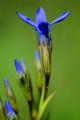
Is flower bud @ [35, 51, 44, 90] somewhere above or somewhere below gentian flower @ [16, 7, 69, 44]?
below

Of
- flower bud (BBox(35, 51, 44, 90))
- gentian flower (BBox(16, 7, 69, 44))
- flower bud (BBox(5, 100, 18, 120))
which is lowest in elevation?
flower bud (BBox(5, 100, 18, 120))

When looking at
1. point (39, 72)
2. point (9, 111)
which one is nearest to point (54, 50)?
point (39, 72)

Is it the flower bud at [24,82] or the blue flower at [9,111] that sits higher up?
the flower bud at [24,82]

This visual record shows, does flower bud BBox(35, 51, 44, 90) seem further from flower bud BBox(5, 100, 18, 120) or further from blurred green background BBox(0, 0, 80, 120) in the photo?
blurred green background BBox(0, 0, 80, 120)

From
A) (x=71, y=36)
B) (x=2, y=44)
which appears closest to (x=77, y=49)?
(x=71, y=36)

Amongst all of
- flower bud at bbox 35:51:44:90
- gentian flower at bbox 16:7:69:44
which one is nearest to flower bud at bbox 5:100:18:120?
flower bud at bbox 35:51:44:90

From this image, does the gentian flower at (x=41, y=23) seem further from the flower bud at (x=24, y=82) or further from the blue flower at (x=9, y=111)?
the blue flower at (x=9, y=111)

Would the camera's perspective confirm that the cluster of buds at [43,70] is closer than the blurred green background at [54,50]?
Yes

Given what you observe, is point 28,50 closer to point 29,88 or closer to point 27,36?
point 27,36

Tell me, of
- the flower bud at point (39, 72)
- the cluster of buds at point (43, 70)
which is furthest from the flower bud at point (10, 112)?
the flower bud at point (39, 72)
